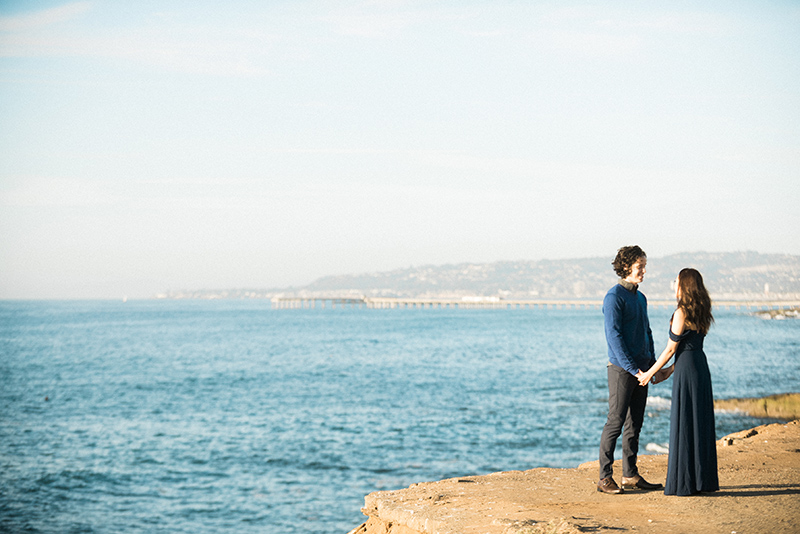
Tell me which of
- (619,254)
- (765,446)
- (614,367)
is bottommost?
(765,446)

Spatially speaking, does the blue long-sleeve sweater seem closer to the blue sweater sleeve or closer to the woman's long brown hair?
the blue sweater sleeve

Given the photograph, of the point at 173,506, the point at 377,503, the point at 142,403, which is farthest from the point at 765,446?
the point at 142,403

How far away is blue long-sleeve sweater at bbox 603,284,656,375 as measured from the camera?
7164 millimetres

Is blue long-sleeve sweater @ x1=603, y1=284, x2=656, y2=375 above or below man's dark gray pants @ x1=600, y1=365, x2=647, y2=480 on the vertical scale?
above

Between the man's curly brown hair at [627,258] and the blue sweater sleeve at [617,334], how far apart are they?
31 centimetres

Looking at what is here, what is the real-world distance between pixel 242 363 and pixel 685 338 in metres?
56.5

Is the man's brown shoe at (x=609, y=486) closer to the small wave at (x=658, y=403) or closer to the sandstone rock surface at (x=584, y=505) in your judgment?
the sandstone rock surface at (x=584, y=505)

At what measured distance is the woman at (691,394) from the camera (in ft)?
23.1

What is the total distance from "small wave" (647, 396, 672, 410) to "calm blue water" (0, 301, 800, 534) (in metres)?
0.84

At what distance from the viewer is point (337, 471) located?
812 inches

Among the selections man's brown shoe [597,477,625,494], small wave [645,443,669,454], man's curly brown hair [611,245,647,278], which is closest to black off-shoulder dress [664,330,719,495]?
man's brown shoe [597,477,625,494]

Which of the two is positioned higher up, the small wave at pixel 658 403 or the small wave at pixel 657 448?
the small wave at pixel 657 448

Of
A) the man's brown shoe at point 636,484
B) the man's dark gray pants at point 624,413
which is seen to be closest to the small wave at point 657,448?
the man's brown shoe at point 636,484

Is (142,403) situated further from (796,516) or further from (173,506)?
(796,516)
